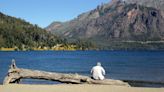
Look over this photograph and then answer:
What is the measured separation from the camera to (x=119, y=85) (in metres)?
35.1

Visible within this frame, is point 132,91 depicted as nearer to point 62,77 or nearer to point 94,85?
point 94,85

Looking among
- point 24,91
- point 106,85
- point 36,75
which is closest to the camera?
point 24,91

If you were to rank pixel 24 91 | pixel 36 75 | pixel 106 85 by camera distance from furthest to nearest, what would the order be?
pixel 36 75 → pixel 106 85 → pixel 24 91

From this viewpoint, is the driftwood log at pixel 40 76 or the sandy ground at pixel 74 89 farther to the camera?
the driftwood log at pixel 40 76

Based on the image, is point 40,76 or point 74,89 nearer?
point 74,89

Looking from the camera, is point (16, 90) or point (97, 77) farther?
point (97, 77)

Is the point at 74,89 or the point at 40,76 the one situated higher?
the point at 40,76

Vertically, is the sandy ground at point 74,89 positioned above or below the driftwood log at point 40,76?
below

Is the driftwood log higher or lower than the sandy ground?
higher

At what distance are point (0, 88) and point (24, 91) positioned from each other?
2.61 metres

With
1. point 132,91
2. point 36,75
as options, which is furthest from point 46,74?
point 132,91

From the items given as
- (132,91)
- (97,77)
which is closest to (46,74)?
(97,77)

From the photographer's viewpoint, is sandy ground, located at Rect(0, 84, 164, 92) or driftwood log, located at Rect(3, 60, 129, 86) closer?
sandy ground, located at Rect(0, 84, 164, 92)

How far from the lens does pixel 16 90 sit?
30.9 meters
